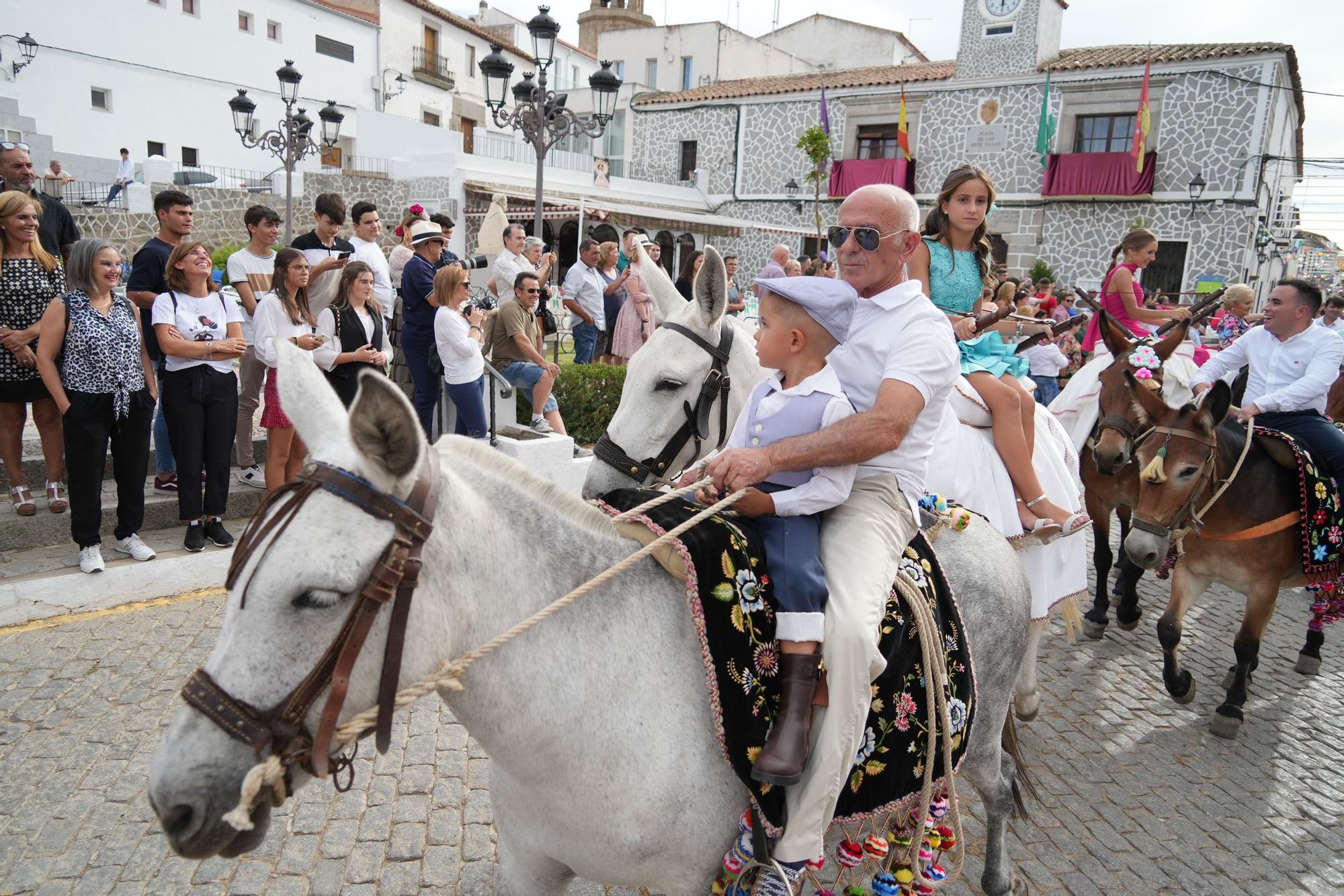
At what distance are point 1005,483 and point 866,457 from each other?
6.07 feet

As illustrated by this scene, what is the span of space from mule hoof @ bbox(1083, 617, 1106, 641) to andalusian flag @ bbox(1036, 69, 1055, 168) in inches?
995

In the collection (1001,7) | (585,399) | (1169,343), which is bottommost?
(585,399)

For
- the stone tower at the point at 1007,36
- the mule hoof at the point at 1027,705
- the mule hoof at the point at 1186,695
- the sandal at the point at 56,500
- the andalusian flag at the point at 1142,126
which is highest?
the stone tower at the point at 1007,36

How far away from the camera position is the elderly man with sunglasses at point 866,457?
2061 mm

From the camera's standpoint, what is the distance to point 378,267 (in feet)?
25.6

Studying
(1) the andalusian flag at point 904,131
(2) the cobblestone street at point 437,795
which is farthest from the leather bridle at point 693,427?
(1) the andalusian flag at point 904,131

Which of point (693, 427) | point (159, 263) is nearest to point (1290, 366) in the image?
point (693, 427)

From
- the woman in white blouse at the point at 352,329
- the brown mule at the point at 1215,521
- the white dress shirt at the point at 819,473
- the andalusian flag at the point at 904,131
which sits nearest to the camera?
the white dress shirt at the point at 819,473

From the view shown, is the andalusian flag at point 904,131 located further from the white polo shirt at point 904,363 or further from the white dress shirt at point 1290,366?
the white polo shirt at point 904,363

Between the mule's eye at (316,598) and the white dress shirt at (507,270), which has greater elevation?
the white dress shirt at (507,270)

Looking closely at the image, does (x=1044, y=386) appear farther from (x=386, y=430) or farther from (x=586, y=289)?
(x=386, y=430)

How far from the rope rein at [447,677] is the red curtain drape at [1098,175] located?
97.1 feet

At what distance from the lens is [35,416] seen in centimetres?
573

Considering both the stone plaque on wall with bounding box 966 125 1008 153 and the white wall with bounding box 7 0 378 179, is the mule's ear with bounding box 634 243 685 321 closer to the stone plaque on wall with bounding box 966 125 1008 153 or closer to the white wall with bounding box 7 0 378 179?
the white wall with bounding box 7 0 378 179
